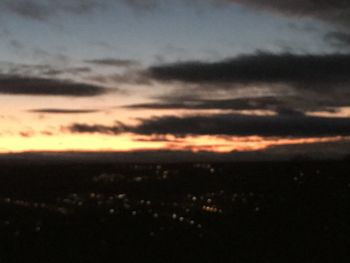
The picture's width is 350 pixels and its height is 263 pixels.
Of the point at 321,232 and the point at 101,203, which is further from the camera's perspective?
the point at 101,203

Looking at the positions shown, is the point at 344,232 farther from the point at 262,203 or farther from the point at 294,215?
the point at 262,203

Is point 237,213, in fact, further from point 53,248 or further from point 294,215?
point 53,248

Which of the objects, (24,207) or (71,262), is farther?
(24,207)

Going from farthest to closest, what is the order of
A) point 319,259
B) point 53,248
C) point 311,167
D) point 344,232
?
point 311,167 < point 344,232 < point 53,248 < point 319,259

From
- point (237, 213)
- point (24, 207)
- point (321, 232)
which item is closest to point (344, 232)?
point (321, 232)

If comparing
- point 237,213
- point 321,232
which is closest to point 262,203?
point 237,213

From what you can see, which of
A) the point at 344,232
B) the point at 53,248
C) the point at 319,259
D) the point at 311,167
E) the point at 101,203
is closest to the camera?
the point at 319,259
